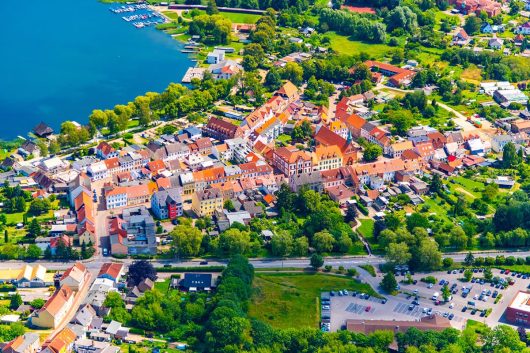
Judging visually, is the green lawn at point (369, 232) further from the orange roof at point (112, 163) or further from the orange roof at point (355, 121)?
the orange roof at point (112, 163)

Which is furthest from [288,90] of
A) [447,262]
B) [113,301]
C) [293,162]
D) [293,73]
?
[113,301]

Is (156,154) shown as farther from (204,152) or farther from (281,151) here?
(281,151)

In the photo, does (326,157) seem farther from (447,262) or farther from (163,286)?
(163,286)

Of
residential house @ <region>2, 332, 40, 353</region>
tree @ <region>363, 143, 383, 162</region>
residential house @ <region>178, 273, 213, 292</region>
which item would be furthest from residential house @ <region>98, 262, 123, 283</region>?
tree @ <region>363, 143, 383, 162</region>

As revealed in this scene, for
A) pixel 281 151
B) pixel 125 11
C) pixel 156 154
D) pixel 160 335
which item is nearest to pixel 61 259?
pixel 160 335

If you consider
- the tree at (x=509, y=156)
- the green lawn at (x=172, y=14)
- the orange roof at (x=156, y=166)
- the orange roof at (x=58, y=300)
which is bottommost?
the orange roof at (x=58, y=300)

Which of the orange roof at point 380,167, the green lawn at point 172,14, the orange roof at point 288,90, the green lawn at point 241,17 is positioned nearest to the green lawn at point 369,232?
the orange roof at point 380,167

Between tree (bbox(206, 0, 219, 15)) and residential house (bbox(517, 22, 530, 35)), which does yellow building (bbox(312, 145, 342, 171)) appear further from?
residential house (bbox(517, 22, 530, 35))
